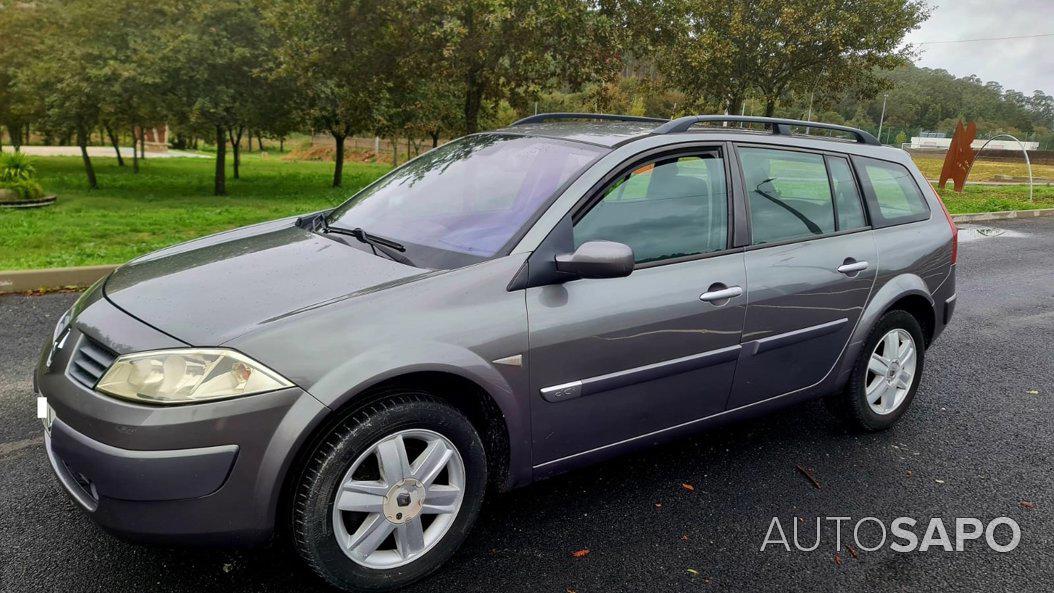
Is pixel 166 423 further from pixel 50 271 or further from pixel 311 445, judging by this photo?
pixel 50 271

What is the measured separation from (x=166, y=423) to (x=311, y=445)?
425 millimetres

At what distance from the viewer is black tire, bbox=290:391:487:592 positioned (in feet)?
7.52

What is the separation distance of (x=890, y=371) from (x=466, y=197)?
8.51 feet

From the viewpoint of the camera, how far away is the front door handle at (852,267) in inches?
143

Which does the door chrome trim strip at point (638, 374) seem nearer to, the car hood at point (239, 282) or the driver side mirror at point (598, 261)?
the driver side mirror at point (598, 261)

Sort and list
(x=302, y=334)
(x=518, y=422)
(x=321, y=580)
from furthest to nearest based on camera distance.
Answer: (x=518, y=422) < (x=321, y=580) < (x=302, y=334)

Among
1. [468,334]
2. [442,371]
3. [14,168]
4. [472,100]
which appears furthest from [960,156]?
[14,168]

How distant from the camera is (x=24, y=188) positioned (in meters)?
15.5

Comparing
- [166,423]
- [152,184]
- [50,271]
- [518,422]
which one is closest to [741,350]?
[518,422]

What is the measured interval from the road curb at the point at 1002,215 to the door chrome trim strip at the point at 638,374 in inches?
561

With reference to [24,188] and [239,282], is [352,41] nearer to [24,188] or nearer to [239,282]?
[24,188]

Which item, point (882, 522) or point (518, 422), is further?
point (882, 522)

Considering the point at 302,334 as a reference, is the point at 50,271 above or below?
below

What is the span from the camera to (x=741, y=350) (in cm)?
326
